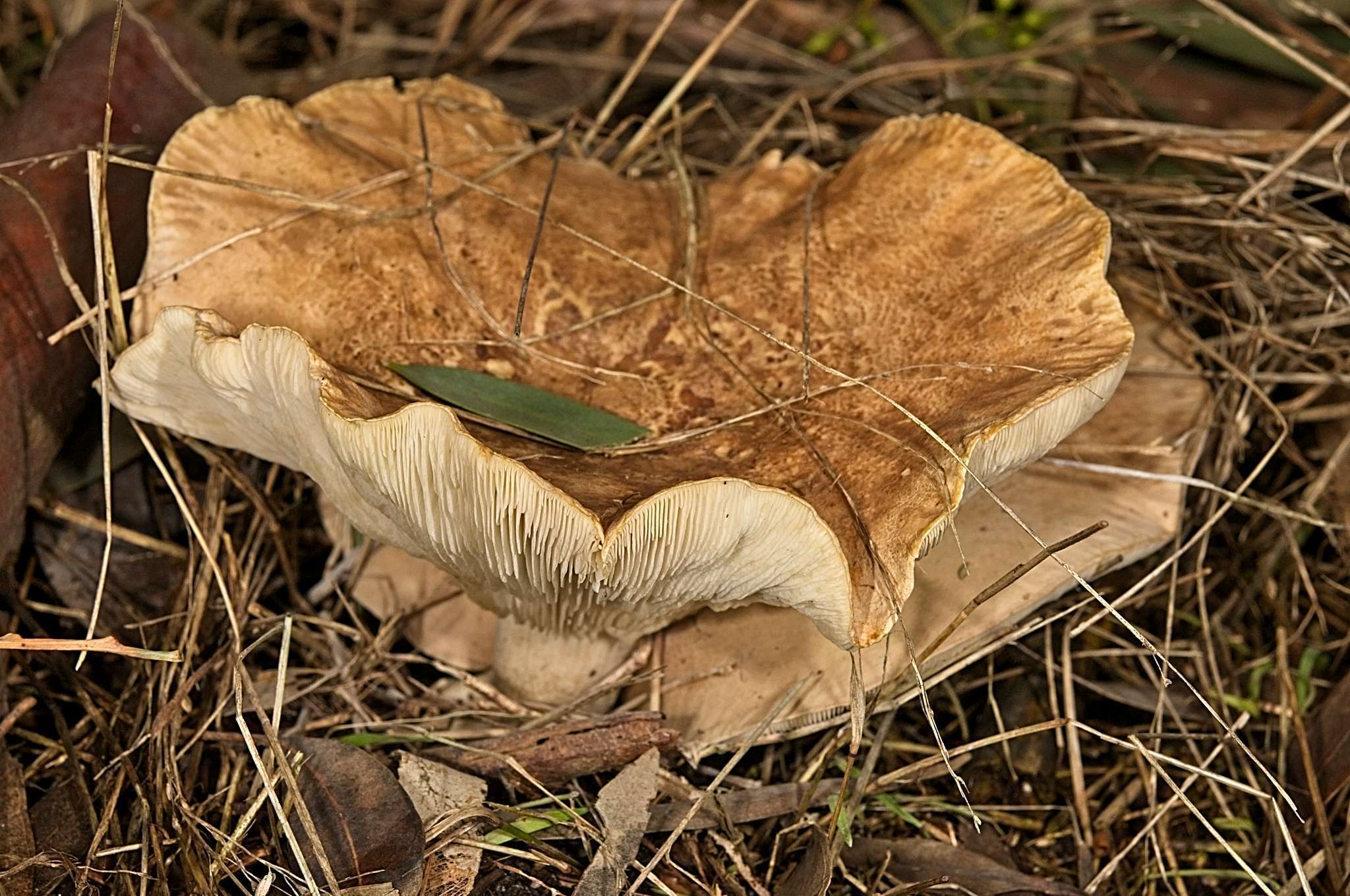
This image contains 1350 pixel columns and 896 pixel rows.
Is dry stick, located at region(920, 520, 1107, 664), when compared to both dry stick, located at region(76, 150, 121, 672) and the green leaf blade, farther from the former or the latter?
dry stick, located at region(76, 150, 121, 672)

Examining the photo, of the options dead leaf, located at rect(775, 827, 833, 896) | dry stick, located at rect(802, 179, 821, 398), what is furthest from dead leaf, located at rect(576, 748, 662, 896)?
dry stick, located at rect(802, 179, 821, 398)

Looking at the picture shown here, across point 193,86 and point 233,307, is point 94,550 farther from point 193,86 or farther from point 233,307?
point 193,86

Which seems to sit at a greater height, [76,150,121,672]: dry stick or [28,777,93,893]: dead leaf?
[76,150,121,672]: dry stick

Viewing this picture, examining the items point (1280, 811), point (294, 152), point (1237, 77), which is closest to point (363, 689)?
point (294, 152)

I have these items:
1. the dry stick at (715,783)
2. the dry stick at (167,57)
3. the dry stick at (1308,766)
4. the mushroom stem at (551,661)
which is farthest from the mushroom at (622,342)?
the dry stick at (1308,766)

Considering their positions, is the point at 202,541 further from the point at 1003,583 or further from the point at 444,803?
the point at 1003,583

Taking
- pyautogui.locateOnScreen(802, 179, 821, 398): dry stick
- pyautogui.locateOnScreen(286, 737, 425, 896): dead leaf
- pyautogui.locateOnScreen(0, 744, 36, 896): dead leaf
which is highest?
pyautogui.locateOnScreen(802, 179, 821, 398): dry stick
